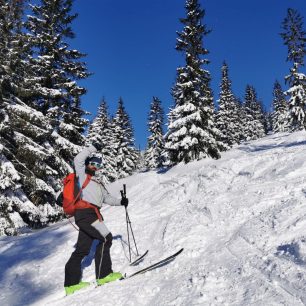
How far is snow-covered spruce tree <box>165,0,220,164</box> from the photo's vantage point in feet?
85.5

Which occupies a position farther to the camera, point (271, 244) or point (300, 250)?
point (271, 244)

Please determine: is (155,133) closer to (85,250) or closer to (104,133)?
(104,133)

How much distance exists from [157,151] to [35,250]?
159 feet

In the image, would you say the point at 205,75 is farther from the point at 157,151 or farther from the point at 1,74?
the point at 157,151

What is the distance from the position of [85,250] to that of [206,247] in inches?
89.7

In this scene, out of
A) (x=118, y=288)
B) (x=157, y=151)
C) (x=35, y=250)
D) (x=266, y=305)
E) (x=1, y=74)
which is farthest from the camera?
(x=157, y=151)

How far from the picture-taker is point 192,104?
26578 mm

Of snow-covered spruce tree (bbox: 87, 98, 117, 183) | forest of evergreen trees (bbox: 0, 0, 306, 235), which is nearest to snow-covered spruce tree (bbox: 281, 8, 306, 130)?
forest of evergreen trees (bbox: 0, 0, 306, 235)

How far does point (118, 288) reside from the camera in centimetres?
597

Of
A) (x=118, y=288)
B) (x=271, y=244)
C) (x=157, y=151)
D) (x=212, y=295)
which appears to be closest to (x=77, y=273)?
(x=118, y=288)

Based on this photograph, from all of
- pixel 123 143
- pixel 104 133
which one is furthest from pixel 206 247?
pixel 123 143

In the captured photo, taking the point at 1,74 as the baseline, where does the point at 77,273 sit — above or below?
below

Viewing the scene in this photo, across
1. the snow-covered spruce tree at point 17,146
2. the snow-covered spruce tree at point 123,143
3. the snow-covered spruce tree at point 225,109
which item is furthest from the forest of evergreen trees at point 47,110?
the snow-covered spruce tree at point 123,143

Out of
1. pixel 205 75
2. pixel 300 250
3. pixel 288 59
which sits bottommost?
pixel 300 250
